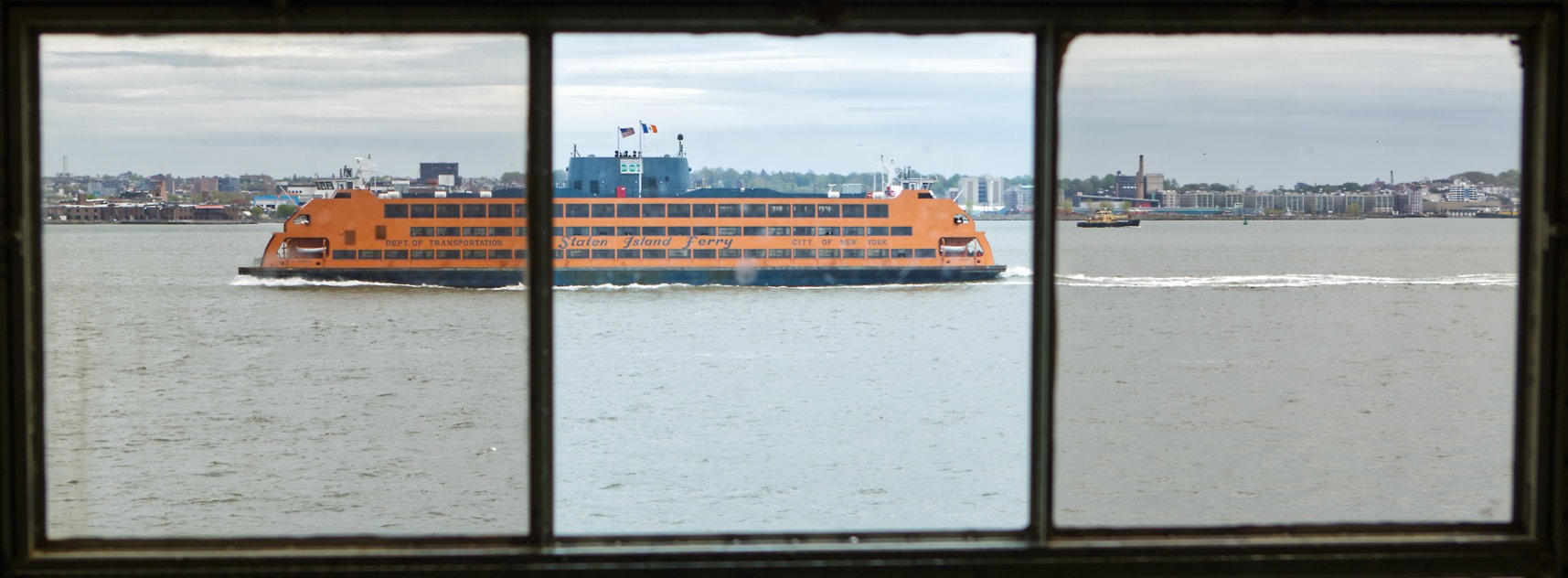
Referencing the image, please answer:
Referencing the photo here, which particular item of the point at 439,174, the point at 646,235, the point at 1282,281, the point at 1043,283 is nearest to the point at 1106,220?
the point at 1282,281

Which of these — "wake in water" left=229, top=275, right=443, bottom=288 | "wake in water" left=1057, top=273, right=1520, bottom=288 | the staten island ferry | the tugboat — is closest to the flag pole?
the staten island ferry

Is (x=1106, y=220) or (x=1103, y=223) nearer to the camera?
(x=1106, y=220)

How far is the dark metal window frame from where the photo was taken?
4.92ft

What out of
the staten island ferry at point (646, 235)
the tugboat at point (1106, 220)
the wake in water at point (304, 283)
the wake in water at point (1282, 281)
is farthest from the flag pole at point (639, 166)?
the tugboat at point (1106, 220)

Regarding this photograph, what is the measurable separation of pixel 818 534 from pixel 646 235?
112ft

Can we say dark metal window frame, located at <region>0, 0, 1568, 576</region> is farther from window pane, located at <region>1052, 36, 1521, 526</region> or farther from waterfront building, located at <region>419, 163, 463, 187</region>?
waterfront building, located at <region>419, 163, 463, 187</region>

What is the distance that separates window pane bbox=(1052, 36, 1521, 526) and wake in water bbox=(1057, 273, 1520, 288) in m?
0.17

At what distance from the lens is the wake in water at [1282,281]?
4159cm

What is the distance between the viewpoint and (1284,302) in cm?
3931

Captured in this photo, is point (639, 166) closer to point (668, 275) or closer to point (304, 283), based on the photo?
point (668, 275)

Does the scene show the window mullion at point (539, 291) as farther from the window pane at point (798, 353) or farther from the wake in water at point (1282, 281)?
the wake in water at point (1282, 281)

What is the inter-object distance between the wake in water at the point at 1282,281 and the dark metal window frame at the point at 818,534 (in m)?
39.5

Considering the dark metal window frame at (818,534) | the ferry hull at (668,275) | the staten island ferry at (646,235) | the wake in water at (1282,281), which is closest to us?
the dark metal window frame at (818,534)

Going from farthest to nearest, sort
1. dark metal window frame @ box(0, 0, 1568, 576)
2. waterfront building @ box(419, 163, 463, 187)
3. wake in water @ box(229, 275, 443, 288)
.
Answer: waterfront building @ box(419, 163, 463, 187)
wake in water @ box(229, 275, 443, 288)
dark metal window frame @ box(0, 0, 1568, 576)
